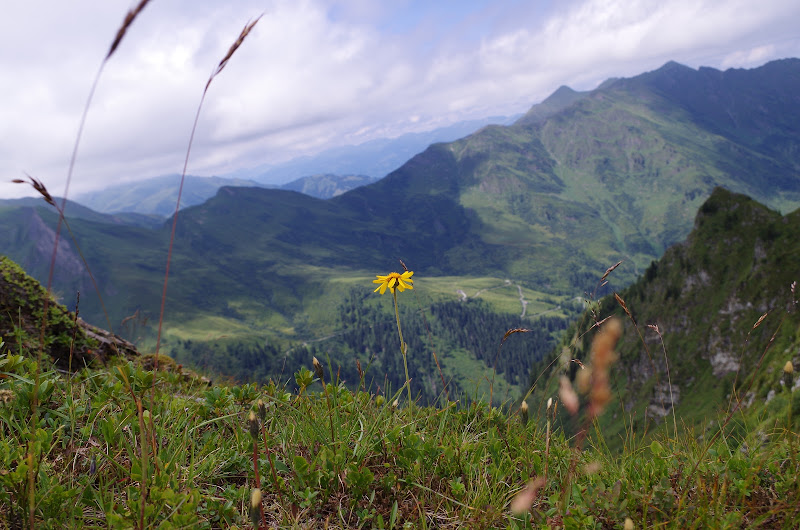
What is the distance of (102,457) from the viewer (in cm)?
407

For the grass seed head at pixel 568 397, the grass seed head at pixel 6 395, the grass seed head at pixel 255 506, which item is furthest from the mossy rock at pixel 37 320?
the grass seed head at pixel 568 397

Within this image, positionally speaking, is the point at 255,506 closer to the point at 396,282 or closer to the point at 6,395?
the point at 396,282

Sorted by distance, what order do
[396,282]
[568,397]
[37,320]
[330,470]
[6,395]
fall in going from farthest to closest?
[37,320] < [396,282] < [6,395] < [330,470] < [568,397]

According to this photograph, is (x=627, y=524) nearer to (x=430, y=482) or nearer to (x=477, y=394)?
(x=430, y=482)

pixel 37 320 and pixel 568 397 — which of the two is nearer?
pixel 568 397

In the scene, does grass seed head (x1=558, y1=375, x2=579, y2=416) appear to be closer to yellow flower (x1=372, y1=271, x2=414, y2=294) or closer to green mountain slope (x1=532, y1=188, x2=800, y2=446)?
yellow flower (x1=372, y1=271, x2=414, y2=294)

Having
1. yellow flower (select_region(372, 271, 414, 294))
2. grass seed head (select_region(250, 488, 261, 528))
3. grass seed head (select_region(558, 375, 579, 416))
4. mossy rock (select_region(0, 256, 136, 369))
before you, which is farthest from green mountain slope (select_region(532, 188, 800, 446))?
grass seed head (select_region(250, 488, 261, 528))

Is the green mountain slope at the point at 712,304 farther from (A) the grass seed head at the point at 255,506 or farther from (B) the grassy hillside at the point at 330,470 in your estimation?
(A) the grass seed head at the point at 255,506

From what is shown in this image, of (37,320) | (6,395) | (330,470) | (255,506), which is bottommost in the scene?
(330,470)

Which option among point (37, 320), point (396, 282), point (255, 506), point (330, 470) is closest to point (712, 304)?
point (396, 282)

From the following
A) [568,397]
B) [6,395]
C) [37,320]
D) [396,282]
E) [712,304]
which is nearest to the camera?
[568,397]

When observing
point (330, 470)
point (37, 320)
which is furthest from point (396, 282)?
point (37, 320)

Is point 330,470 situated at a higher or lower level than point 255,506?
lower

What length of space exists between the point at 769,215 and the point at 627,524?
151m
